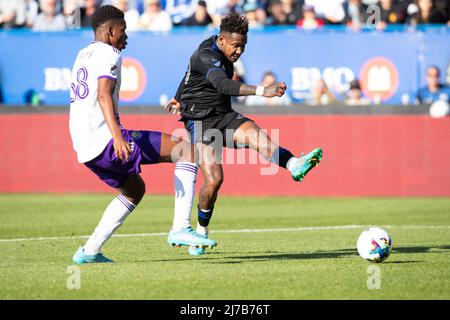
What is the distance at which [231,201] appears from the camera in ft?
62.0

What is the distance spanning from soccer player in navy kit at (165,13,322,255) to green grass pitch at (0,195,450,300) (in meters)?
0.89

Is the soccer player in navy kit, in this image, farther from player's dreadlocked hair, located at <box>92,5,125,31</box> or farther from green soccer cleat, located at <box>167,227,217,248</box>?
player's dreadlocked hair, located at <box>92,5,125,31</box>

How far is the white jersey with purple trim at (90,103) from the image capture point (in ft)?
30.1

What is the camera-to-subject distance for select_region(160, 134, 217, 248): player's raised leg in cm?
945

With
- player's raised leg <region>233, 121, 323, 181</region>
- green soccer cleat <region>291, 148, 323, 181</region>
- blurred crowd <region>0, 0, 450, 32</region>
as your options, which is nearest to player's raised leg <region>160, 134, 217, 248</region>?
player's raised leg <region>233, 121, 323, 181</region>

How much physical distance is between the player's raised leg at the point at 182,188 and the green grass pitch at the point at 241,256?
0.26m

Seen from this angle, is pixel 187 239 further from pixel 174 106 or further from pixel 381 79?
pixel 381 79

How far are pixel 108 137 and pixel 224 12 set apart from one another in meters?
12.0

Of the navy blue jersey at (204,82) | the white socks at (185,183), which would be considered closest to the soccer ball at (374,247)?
the white socks at (185,183)

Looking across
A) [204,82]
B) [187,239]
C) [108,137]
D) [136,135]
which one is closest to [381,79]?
[204,82]

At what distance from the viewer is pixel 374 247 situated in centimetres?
963

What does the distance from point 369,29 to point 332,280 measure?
38.9 feet
